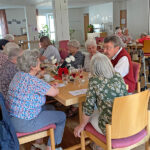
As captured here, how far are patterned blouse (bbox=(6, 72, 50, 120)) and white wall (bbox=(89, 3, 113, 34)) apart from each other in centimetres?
990

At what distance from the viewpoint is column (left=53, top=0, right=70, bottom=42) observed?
21.2 feet

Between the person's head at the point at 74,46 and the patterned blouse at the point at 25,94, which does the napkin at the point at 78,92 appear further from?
the person's head at the point at 74,46

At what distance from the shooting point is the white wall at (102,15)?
10891 mm

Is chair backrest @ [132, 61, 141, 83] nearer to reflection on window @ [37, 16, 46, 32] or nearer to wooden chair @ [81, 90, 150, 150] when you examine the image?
wooden chair @ [81, 90, 150, 150]

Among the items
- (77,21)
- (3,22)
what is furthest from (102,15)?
(3,22)

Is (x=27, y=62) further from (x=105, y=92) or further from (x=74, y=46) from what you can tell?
(x=74, y=46)

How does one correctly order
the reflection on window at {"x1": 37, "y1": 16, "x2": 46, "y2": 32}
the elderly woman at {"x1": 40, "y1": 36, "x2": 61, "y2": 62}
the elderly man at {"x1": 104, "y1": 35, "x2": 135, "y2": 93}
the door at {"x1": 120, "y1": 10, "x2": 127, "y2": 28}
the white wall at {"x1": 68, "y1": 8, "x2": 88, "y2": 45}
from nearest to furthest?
the elderly man at {"x1": 104, "y1": 35, "x2": 135, "y2": 93} → the elderly woman at {"x1": 40, "y1": 36, "x2": 61, "y2": 62} → the door at {"x1": 120, "y1": 10, "x2": 127, "y2": 28} → the reflection on window at {"x1": 37, "y1": 16, "x2": 46, "y2": 32} → the white wall at {"x1": 68, "y1": 8, "x2": 88, "y2": 45}

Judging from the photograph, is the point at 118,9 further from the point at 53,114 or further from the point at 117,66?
the point at 53,114

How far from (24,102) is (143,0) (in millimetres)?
9212

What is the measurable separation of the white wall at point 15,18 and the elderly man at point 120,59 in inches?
430

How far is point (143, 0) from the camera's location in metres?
9.24

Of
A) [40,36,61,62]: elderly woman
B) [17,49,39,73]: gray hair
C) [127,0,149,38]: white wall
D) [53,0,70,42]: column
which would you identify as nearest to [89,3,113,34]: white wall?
[127,0,149,38]: white wall

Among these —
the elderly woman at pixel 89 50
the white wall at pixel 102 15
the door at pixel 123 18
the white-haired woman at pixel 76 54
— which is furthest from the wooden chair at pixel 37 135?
the white wall at pixel 102 15

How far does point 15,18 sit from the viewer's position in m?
12.2
